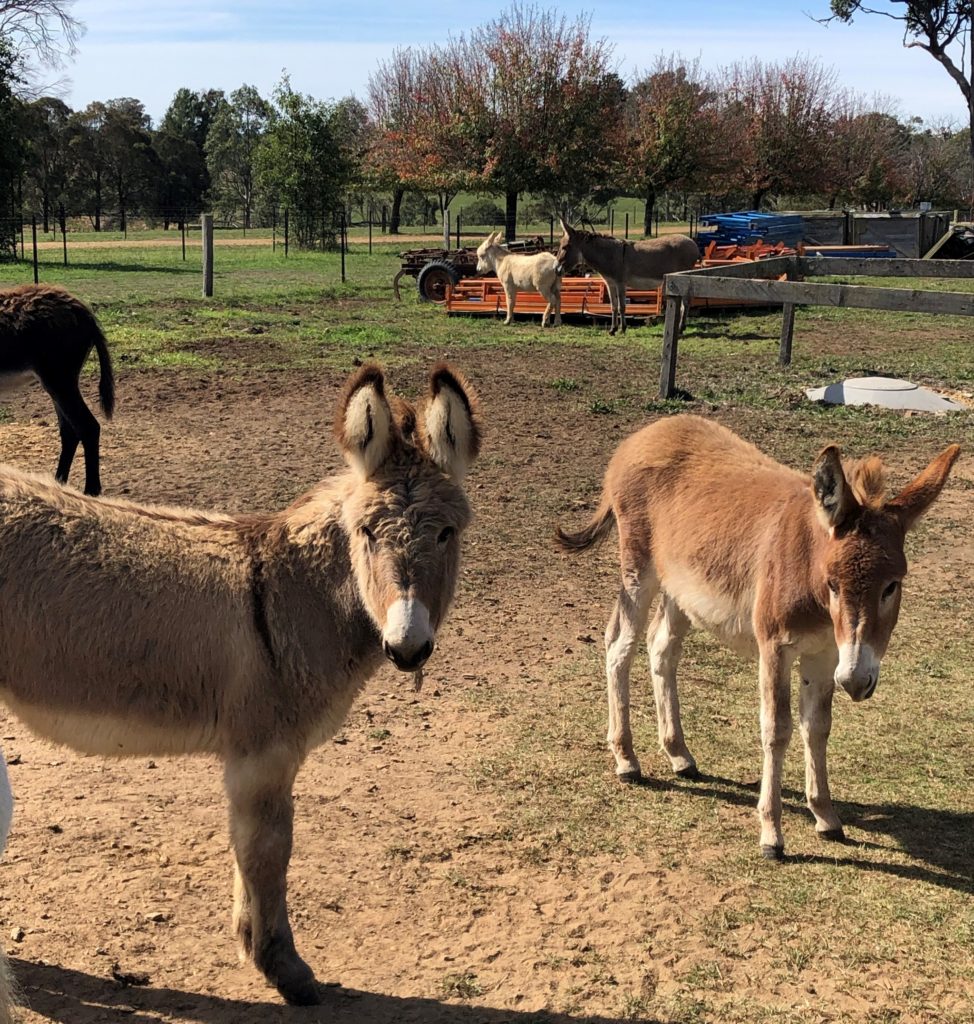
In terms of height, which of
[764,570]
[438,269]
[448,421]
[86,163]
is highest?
[86,163]

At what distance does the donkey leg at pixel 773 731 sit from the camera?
4094 millimetres

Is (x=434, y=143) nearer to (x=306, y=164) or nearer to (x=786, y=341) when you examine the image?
(x=306, y=164)

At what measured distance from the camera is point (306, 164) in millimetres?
40500

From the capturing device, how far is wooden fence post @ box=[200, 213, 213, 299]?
2084 cm

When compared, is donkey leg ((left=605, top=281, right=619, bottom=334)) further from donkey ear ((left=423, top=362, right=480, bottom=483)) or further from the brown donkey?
donkey ear ((left=423, top=362, right=480, bottom=483))

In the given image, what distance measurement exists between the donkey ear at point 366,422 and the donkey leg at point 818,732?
2.12m

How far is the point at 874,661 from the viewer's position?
354cm

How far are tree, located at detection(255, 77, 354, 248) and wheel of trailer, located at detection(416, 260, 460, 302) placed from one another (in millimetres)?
19022

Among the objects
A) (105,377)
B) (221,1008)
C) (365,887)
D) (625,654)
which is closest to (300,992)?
(221,1008)

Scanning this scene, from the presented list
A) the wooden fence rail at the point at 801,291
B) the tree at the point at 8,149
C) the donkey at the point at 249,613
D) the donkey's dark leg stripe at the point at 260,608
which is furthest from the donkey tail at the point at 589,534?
the tree at the point at 8,149

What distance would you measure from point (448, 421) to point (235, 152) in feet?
226

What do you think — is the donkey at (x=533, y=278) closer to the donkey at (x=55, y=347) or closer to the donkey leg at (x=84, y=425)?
the donkey at (x=55, y=347)

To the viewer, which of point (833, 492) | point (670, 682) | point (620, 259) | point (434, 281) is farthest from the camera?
point (434, 281)

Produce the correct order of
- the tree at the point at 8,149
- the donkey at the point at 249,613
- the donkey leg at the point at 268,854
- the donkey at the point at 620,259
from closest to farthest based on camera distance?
the donkey at the point at 249,613 < the donkey leg at the point at 268,854 < the donkey at the point at 620,259 < the tree at the point at 8,149
